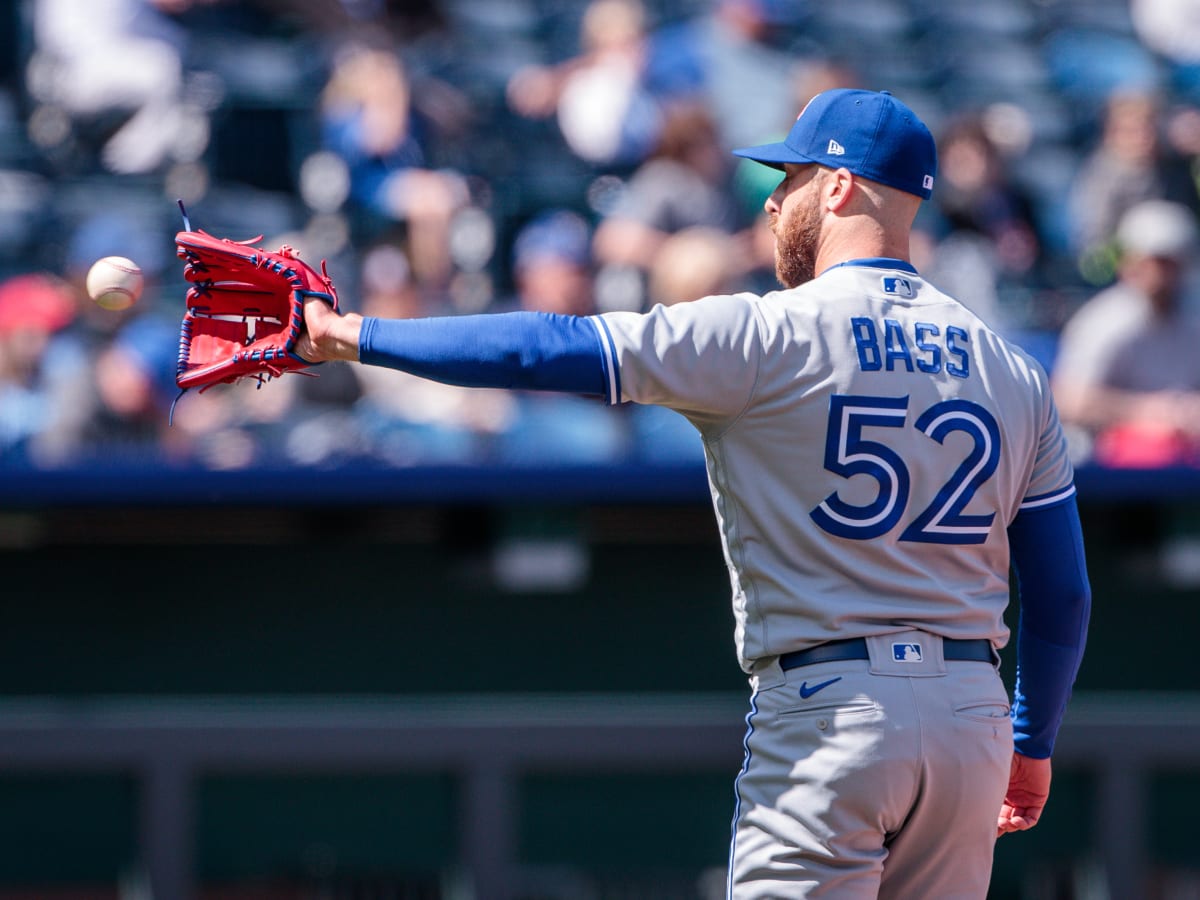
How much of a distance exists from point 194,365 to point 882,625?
3.62 feet

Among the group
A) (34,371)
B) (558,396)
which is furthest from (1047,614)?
(34,371)

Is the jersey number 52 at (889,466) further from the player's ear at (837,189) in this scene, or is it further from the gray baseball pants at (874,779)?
the player's ear at (837,189)

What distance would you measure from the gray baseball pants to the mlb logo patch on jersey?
1.68ft

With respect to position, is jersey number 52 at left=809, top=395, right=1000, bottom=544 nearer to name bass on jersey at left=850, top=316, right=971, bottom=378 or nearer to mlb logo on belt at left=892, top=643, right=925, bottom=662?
name bass on jersey at left=850, top=316, right=971, bottom=378

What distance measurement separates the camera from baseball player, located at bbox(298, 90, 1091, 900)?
230cm

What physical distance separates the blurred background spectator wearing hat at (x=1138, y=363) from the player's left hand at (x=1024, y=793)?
263cm

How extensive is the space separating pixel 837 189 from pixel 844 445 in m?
0.41

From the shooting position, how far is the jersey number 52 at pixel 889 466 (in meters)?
2.37

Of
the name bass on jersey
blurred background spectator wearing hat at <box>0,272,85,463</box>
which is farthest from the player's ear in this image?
blurred background spectator wearing hat at <box>0,272,85,463</box>

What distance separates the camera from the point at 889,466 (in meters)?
2.38

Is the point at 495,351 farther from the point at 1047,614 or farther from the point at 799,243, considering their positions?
the point at 1047,614

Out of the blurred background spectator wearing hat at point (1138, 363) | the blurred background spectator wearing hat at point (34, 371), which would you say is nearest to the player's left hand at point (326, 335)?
the blurred background spectator wearing hat at point (34, 371)

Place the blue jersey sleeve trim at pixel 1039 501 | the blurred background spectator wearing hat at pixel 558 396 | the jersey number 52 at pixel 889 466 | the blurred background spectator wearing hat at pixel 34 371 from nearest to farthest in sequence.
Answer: the jersey number 52 at pixel 889 466, the blue jersey sleeve trim at pixel 1039 501, the blurred background spectator wearing hat at pixel 34 371, the blurred background spectator wearing hat at pixel 558 396

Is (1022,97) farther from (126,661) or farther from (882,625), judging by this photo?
(882,625)
